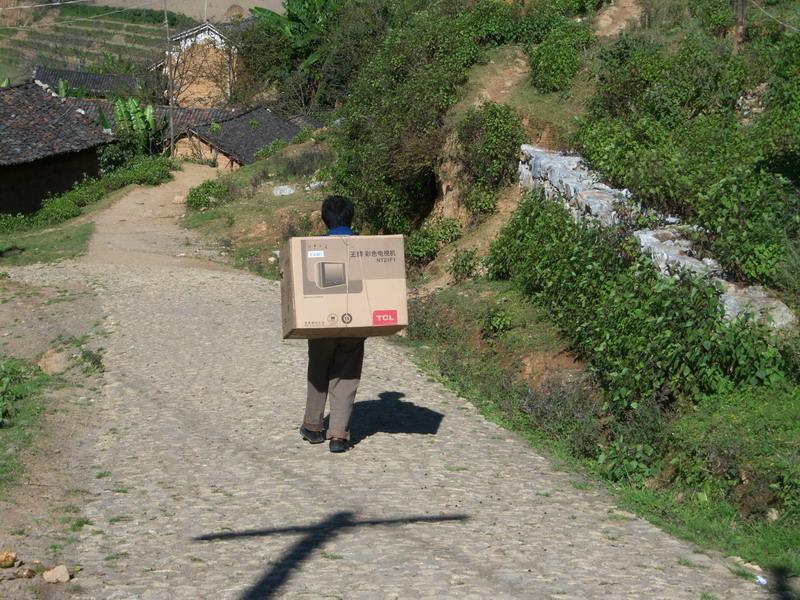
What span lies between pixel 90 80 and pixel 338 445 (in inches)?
2027

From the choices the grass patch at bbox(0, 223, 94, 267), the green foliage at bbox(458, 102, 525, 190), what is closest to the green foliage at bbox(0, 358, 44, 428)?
the green foliage at bbox(458, 102, 525, 190)

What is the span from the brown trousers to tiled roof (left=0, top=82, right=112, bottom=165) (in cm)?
2342

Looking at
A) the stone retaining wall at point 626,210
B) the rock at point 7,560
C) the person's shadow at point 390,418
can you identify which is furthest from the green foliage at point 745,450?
the rock at point 7,560

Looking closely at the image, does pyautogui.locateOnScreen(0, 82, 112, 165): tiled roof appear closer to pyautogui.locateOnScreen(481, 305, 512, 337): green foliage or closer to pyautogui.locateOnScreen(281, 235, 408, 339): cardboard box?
pyautogui.locateOnScreen(481, 305, 512, 337): green foliage

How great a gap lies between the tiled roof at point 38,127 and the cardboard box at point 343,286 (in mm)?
23768

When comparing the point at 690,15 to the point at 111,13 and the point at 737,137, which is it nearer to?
the point at 737,137

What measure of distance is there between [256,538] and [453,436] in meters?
2.97

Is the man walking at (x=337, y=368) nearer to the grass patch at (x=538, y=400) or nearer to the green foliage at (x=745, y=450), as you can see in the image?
the grass patch at (x=538, y=400)

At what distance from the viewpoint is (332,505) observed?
716cm

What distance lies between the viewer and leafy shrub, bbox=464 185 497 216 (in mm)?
18250

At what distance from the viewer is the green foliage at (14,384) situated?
985 cm

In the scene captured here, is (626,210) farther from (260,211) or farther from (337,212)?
(260,211)

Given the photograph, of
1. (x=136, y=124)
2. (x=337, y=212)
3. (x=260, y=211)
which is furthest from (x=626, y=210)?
(x=136, y=124)

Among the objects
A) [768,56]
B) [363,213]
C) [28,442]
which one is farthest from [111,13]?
[28,442]
